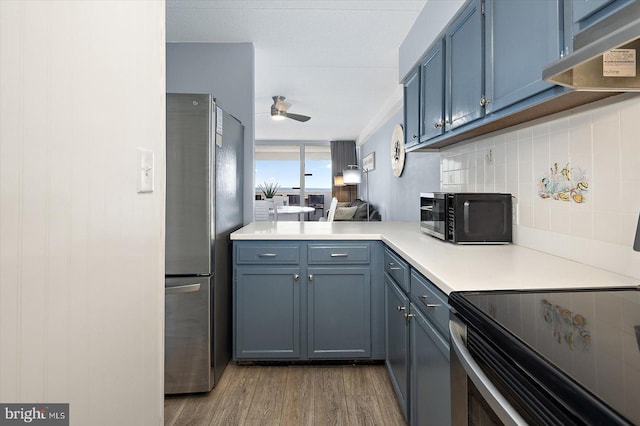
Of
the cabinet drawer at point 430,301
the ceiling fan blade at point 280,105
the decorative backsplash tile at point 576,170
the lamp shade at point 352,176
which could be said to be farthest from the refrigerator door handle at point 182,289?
the lamp shade at point 352,176

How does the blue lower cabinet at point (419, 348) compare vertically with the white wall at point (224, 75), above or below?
below

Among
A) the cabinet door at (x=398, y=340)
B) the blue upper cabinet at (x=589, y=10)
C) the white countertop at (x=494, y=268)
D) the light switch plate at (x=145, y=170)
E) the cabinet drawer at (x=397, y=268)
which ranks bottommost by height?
the cabinet door at (x=398, y=340)

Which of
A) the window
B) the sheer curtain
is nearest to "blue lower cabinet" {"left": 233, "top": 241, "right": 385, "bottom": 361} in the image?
the sheer curtain

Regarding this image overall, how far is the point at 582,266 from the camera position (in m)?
1.37

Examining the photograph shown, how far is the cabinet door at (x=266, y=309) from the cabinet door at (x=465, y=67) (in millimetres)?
1378

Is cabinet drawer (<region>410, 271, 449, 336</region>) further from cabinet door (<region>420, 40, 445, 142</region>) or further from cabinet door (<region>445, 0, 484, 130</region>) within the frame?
cabinet door (<region>420, 40, 445, 142</region>)

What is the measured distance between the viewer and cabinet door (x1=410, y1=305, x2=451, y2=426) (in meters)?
1.19

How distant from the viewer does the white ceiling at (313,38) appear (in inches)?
102

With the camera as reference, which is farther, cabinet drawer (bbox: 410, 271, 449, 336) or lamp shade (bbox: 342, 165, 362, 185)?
lamp shade (bbox: 342, 165, 362, 185)

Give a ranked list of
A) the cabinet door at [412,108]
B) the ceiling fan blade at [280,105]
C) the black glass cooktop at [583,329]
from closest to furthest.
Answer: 1. the black glass cooktop at [583,329]
2. the cabinet door at [412,108]
3. the ceiling fan blade at [280,105]

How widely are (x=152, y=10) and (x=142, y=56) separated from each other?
0.49 feet

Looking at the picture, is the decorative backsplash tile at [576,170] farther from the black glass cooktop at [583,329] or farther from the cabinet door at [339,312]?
the cabinet door at [339,312]

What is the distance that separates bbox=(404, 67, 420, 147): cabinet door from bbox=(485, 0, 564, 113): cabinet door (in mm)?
975

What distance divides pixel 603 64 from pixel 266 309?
6.89ft
